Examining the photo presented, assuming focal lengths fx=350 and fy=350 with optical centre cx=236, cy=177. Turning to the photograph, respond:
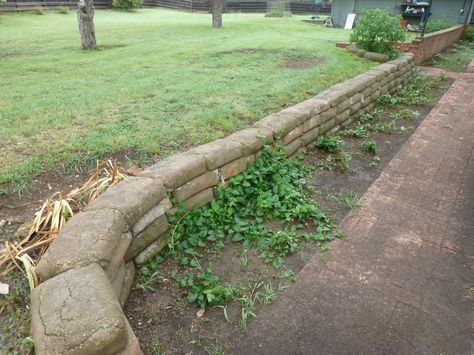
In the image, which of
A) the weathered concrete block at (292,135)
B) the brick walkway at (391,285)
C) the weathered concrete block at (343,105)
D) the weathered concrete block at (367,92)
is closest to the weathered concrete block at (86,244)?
the brick walkway at (391,285)

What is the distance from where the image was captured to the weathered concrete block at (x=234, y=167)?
304 cm

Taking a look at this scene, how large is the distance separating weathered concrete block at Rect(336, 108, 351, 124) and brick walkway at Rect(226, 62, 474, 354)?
4.30 feet

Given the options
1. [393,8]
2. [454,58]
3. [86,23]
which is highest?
[393,8]

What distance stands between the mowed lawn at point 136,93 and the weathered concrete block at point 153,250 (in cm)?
93

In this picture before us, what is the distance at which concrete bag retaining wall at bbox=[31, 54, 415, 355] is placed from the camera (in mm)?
Result: 1423

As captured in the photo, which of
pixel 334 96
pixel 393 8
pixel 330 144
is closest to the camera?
pixel 330 144

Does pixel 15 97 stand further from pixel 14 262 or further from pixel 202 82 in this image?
pixel 14 262

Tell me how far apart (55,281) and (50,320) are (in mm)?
227

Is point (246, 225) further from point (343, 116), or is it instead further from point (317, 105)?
point (343, 116)

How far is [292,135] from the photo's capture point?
12.6 ft

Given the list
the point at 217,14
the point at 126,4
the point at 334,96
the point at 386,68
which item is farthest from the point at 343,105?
the point at 126,4

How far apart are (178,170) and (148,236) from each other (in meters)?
0.53

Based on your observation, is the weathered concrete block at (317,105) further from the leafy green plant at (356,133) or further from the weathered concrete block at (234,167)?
the weathered concrete block at (234,167)

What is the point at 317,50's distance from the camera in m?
8.52
